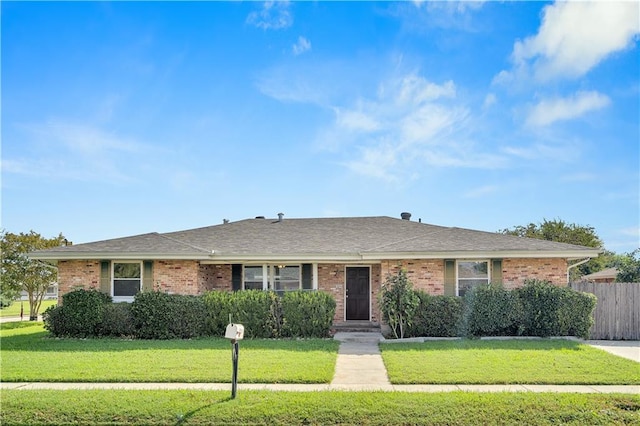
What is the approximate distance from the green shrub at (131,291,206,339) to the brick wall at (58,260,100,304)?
2.33 meters

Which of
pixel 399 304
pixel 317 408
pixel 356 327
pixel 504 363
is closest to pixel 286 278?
pixel 356 327

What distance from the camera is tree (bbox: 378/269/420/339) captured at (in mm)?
14062

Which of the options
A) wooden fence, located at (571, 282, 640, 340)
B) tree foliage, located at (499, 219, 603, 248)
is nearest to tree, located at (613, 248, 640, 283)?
tree foliage, located at (499, 219, 603, 248)

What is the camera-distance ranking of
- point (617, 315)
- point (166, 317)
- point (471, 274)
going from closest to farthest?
point (166, 317) → point (617, 315) → point (471, 274)

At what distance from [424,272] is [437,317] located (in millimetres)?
1622

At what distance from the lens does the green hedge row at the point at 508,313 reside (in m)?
14.0

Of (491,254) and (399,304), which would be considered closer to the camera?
(399,304)

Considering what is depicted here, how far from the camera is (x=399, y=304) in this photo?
46.4 ft

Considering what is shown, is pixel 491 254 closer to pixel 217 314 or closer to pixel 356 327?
pixel 356 327

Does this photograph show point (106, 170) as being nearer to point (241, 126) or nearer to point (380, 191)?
point (241, 126)

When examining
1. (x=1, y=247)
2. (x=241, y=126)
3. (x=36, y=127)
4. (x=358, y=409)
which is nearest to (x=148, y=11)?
(x=241, y=126)

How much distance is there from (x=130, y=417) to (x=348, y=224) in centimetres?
1516

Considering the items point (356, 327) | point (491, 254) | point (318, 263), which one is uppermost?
point (491, 254)

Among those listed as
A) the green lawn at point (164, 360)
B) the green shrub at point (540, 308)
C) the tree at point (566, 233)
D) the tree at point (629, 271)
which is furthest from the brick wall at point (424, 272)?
the tree at point (566, 233)
